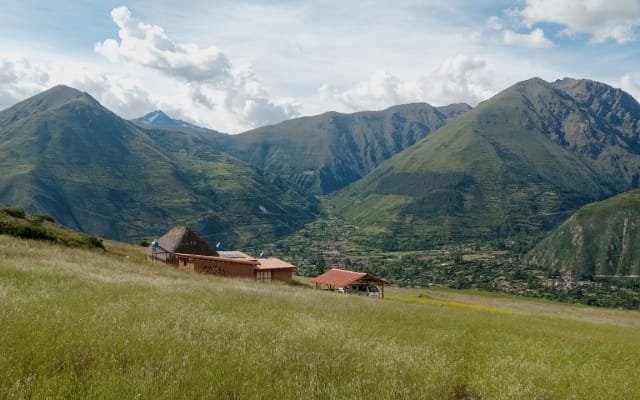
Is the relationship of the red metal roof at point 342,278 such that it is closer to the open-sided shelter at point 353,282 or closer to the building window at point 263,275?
the open-sided shelter at point 353,282

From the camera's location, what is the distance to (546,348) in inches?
606

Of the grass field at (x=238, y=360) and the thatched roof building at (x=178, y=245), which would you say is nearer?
the grass field at (x=238, y=360)

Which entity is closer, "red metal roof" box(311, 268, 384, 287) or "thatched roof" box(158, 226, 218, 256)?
"red metal roof" box(311, 268, 384, 287)

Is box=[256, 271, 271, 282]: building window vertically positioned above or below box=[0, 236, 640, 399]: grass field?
below

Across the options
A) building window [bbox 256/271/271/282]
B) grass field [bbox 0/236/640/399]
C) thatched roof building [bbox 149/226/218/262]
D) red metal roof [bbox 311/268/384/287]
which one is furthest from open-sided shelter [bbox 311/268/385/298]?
grass field [bbox 0/236/640/399]

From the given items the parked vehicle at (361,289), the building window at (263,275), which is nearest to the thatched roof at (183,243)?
the building window at (263,275)

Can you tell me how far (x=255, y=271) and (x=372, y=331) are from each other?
1684 inches

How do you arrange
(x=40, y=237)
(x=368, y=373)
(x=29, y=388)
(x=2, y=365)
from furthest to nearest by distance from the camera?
(x=40, y=237) → (x=368, y=373) → (x=2, y=365) → (x=29, y=388)

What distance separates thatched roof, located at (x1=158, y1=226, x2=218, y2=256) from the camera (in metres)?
57.8

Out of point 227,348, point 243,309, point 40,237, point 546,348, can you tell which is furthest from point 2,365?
point 40,237

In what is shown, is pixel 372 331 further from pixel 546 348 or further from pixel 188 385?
pixel 188 385

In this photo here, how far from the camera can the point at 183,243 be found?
58344mm

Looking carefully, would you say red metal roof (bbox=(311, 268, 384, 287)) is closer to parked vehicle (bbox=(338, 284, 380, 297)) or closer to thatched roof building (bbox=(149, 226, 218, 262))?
parked vehicle (bbox=(338, 284, 380, 297))

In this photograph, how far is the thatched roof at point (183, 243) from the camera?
57.8 metres
